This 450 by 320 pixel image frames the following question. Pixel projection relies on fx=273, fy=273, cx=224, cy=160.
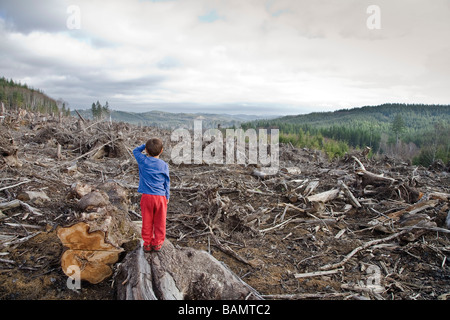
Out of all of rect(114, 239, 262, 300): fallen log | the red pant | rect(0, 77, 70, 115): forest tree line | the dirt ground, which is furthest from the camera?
rect(0, 77, 70, 115): forest tree line

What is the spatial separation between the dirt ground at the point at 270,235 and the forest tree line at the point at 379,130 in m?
26.8

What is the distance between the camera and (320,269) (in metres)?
4.14

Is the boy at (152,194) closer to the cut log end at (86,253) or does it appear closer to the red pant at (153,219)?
the red pant at (153,219)

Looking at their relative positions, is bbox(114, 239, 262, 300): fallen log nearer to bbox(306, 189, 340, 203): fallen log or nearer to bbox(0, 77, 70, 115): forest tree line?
bbox(306, 189, 340, 203): fallen log

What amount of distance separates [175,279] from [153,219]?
87 centimetres

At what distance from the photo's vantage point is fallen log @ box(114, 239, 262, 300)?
275 centimetres

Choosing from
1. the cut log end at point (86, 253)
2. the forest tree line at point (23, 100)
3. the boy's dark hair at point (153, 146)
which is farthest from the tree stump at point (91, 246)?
the forest tree line at point (23, 100)

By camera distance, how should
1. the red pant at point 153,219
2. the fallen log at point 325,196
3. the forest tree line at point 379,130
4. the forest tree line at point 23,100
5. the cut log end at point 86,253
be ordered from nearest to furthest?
the cut log end at point 86,253
the red pant at point 153,219
the fallen log at point 325,196
the forest tree line at point 379,130
the forest tree line at point 23,100

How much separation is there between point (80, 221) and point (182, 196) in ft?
13.6

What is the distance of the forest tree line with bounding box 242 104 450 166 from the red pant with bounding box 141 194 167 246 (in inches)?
1223

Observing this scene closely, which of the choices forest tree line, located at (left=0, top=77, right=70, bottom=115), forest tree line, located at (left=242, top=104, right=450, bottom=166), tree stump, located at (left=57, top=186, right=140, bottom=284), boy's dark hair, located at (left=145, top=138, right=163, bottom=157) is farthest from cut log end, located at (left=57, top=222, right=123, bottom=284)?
forest tree line, located at (left=0, top=77, right=70, bottom=115)

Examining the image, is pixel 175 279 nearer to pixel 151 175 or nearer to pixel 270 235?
pixel 151 175

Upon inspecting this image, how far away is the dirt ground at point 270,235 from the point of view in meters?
3.53
